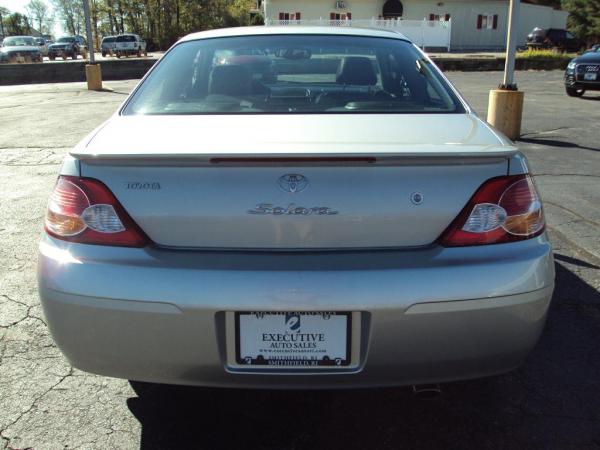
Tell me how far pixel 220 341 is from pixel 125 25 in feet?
190

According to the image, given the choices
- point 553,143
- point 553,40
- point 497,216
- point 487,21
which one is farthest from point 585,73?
point 487,21

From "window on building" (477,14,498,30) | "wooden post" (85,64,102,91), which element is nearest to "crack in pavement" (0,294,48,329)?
"wooden post" (85,64,102,91)

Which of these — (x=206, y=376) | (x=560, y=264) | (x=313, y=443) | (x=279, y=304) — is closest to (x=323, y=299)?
(x=279, y=304)

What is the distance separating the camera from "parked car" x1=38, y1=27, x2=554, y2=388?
1.84 meters

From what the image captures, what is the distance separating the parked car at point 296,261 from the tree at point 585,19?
5011 cm

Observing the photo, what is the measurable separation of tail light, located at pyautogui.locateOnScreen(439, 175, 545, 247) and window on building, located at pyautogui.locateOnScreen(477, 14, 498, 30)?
47.2 meters

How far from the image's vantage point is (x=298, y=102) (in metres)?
2.65

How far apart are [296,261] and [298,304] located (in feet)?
0.49

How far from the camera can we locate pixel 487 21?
4472 cm

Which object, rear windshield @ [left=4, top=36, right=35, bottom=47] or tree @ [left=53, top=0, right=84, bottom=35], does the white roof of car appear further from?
tree @ [left=53, top=0, right=84, bottom=35]

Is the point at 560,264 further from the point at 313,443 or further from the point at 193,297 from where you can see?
the point at 193,297

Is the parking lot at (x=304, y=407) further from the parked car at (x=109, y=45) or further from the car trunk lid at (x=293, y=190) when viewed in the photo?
the parked car at (x=109, y=45)

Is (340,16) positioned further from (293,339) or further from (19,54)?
(293,339)

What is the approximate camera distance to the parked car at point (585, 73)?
13.7 m
